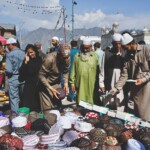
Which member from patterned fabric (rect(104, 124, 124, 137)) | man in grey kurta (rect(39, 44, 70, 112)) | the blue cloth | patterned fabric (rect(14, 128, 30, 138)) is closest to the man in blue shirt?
the blue cloth

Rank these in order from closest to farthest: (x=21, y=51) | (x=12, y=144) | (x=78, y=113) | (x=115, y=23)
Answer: (x=12, y=144) → (x=78, y=113) → (x=21, y=51) → (x=115, y=23)

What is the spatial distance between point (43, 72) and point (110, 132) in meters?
1.61

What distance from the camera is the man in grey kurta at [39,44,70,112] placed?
5.37 meters

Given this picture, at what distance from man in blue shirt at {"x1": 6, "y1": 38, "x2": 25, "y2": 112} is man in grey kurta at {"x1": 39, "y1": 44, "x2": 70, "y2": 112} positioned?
1195mm

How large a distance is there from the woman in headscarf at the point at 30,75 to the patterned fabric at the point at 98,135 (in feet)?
6.91

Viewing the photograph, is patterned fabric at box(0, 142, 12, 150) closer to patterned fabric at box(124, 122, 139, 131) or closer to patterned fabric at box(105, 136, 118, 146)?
patterned fabric at box(105, 136, 118, 146)

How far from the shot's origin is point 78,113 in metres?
5.79

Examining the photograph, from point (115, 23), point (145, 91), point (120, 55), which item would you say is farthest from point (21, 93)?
point (115, 23)

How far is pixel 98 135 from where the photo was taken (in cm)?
457

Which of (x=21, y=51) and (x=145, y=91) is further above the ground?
(x=21, y=51)

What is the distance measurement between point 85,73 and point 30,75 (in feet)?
4.47

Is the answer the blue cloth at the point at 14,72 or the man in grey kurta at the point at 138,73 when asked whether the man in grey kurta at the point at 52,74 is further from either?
the blue cloth at the point at 14,72

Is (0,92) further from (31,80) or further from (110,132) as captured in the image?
(110,132)

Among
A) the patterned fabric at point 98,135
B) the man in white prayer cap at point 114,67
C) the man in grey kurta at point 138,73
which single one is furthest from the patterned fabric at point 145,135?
the man in white prayer cap at point 114,67
